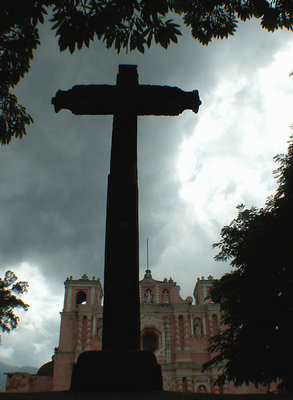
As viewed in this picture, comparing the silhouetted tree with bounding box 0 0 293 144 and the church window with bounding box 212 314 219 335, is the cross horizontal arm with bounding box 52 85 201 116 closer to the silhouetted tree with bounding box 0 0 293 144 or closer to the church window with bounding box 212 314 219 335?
the silhouetted tree with bounding box 0 0 293 144

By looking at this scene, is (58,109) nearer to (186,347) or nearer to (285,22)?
(285,22)

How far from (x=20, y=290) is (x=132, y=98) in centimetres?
2354

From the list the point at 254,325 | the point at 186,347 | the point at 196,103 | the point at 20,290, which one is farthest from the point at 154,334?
the point at 196,103

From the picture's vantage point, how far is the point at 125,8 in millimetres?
3246

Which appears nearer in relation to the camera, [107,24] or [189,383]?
[107,24]

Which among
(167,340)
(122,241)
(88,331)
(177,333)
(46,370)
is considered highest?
(88,331)

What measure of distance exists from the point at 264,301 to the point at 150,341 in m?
24.9

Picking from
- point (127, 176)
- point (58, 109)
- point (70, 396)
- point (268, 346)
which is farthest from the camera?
point (268, 346)

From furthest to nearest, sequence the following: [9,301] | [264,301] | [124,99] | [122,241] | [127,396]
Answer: [9,301] → [264,301] → [124,99] → [122,241] → [127,396]

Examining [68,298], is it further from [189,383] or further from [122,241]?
[122,241]

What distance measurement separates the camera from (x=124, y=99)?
3.65m

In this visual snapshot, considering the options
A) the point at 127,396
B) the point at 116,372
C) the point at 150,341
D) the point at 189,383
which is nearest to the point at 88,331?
the point at 150,341

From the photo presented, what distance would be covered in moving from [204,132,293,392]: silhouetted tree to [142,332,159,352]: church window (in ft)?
74.9

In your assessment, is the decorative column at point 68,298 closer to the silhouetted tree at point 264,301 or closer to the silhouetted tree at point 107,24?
the silhouetted tree at point 264,301
